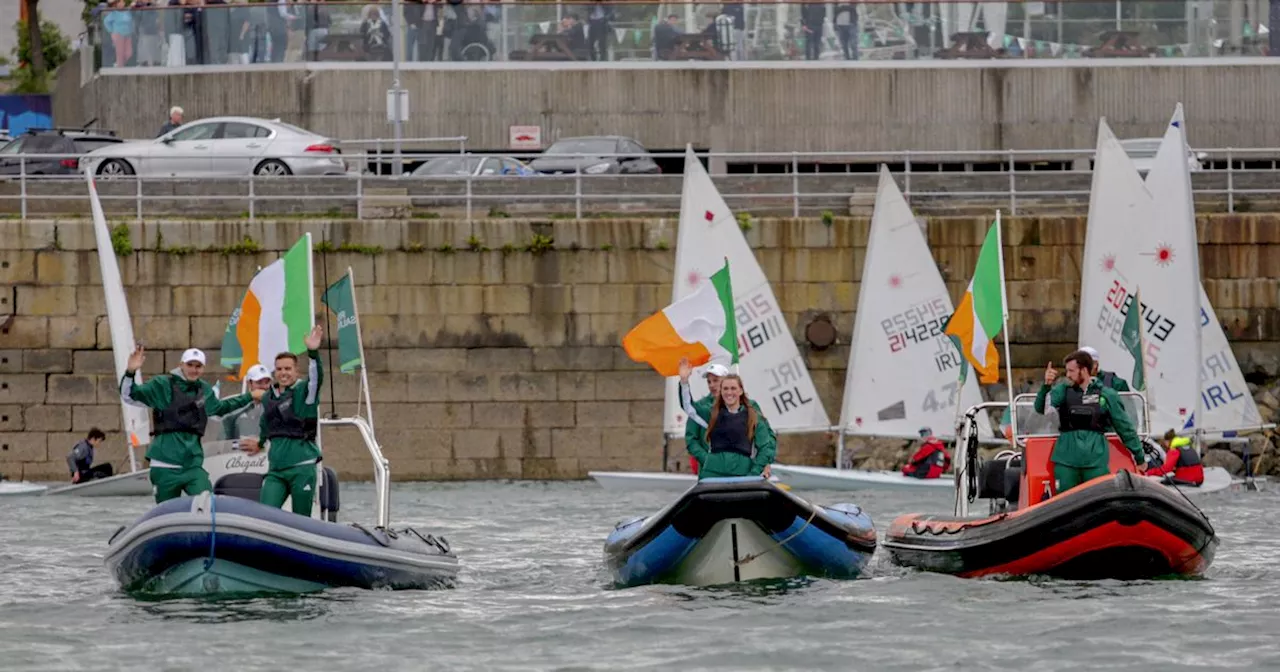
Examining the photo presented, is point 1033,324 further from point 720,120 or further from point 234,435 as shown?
point 234,435

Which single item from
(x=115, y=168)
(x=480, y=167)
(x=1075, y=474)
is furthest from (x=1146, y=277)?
(x=115, y=168)

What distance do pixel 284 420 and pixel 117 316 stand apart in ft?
38.4

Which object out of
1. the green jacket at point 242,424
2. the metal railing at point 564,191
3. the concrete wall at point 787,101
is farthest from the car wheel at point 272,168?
the green jacket at point 242,424

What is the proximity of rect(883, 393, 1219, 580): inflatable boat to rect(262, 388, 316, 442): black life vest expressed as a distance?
4508mm

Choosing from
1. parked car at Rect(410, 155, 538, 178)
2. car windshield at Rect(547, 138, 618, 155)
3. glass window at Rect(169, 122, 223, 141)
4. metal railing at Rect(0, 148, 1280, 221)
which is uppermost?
glass window at Rect(169, 122, 223, 141)

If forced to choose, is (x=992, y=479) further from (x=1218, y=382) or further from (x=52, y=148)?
(x=52, y=148)

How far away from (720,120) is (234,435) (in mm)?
20926

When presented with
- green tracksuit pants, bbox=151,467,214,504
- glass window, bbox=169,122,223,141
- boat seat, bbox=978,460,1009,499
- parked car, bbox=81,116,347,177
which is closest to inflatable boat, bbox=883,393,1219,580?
boat seat, bbox=978,460,1009,499

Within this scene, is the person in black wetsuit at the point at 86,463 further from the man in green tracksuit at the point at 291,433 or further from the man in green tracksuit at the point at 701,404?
the man in green tracksuit at the point at 701,404

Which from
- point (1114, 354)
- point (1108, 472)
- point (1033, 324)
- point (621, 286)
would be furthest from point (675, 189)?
point (1108, 472)

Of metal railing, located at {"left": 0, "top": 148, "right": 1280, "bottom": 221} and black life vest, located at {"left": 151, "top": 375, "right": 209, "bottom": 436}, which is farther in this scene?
metal railing, located at {"left": 0, "top": 148, "right": 1280, "bottom": 221}

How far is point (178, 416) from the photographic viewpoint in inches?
673

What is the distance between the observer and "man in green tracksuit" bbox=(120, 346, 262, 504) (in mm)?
17078

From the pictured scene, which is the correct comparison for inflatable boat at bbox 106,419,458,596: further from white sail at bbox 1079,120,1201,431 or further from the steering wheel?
white sail at bbox 1079,120,1201,431
